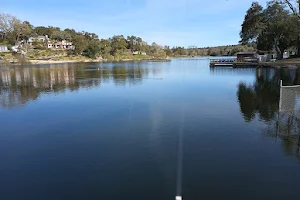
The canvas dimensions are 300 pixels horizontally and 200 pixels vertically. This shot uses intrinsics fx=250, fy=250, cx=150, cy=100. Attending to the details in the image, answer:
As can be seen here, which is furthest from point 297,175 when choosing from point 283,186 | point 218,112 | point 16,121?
point 16,121

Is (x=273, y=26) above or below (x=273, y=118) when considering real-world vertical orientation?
above

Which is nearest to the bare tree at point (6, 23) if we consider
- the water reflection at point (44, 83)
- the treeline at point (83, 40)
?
the treeline at point (83, 40)

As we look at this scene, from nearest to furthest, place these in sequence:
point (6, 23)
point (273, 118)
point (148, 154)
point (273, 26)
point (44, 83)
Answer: point (148, 154)
point (273, 118)
point (44, 83)
point (273, 26)
point (6, 23)

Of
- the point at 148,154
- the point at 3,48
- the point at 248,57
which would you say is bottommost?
the point at 148,154

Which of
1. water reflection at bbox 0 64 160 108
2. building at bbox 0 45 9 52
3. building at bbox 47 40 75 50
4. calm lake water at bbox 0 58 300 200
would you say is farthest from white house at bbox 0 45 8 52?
calm lake water at bbox 0 58 300 200

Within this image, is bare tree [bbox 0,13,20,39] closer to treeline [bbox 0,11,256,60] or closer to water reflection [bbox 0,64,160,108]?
treeline [bbox 0,11,256,60]

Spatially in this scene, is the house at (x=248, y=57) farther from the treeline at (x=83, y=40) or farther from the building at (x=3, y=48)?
the building at (x=3, y=48)

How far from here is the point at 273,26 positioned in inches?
2549

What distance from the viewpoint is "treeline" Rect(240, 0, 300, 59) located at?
198 feet

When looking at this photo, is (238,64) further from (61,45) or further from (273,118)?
(61,45)

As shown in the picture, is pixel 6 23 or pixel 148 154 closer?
pixel 148 154

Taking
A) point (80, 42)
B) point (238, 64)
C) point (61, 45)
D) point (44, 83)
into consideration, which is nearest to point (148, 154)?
point (44, 83)

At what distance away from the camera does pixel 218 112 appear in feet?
61.6

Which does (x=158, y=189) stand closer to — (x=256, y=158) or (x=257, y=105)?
(x=256, y=158)
